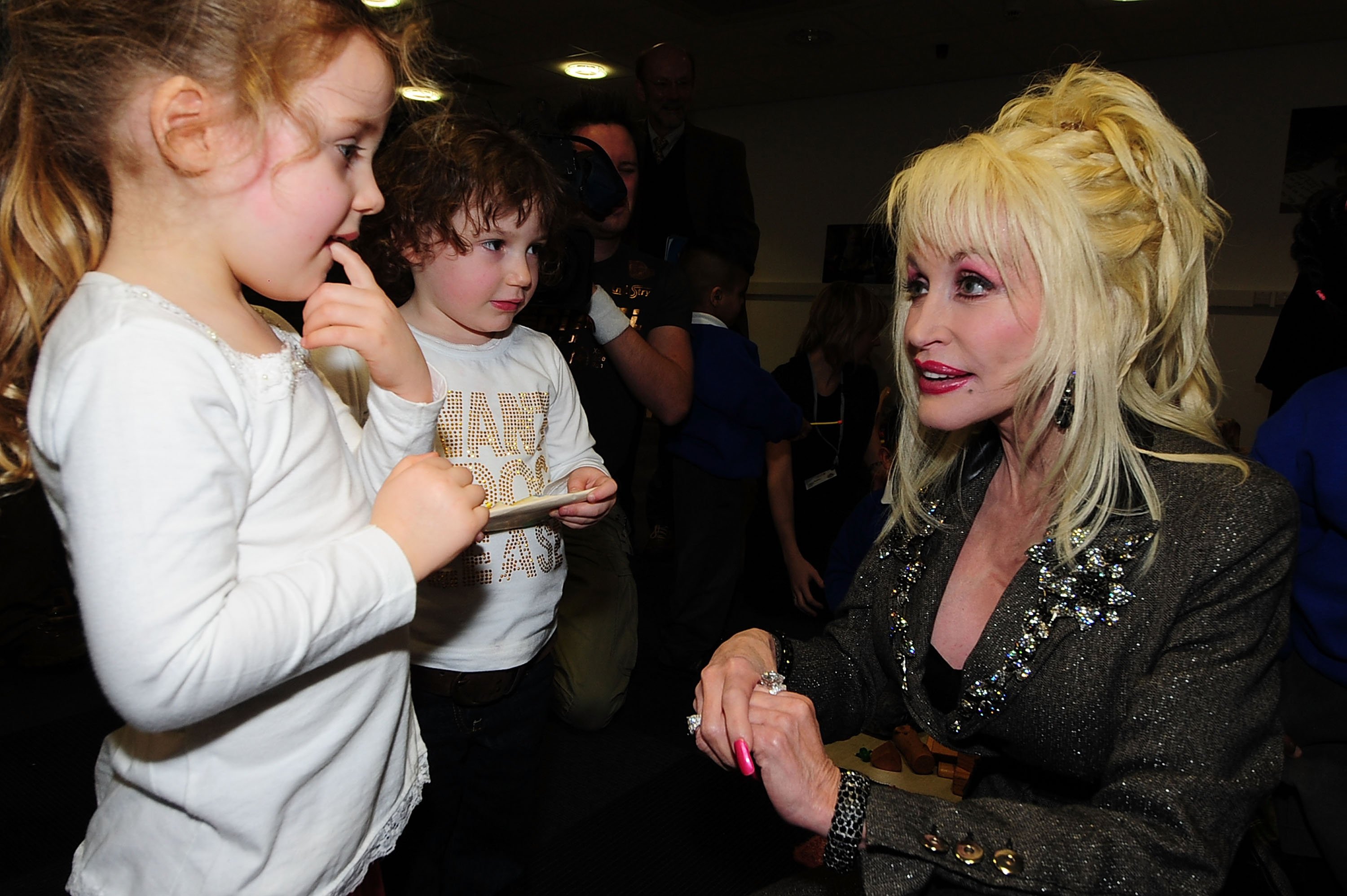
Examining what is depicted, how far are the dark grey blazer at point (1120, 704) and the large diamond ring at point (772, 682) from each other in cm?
12

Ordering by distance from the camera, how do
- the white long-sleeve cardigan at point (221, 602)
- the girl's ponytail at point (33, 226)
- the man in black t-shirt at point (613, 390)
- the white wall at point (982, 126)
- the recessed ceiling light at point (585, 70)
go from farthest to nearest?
the recessed ceiling light at point (585, 70), the white wall at point (982, 126), the man in black t-shirt at point (613, 390), the girl's ponytail at point (33, 226), the white long-sleeve cardigan at point (221, 602)

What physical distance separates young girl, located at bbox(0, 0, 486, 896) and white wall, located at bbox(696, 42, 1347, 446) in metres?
4.45

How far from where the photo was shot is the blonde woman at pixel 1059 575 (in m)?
0.96

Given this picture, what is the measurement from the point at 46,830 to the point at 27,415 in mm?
1978

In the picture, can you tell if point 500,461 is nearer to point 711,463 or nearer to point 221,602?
point 221,602

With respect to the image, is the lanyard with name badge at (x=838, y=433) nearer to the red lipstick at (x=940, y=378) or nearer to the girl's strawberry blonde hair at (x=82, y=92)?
the red lipstick at (x=940, y=378)

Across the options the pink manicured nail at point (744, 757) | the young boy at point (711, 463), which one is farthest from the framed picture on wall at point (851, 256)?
the pink manicured nail at point (744, 757)

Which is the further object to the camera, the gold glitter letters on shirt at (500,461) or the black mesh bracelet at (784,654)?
the gold glitter letters on shirt at (500,461)

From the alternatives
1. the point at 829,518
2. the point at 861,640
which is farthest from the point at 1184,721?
the point at 829,518

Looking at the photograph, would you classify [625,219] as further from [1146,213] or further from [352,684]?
[352,684]

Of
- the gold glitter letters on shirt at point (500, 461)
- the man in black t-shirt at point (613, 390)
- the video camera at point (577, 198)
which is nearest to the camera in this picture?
the gold glitter letters on shirt at point (500, 461)

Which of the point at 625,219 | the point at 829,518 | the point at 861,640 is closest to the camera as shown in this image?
the point at 861,640

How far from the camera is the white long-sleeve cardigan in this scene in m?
0.71

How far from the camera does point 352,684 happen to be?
0.94 metres
